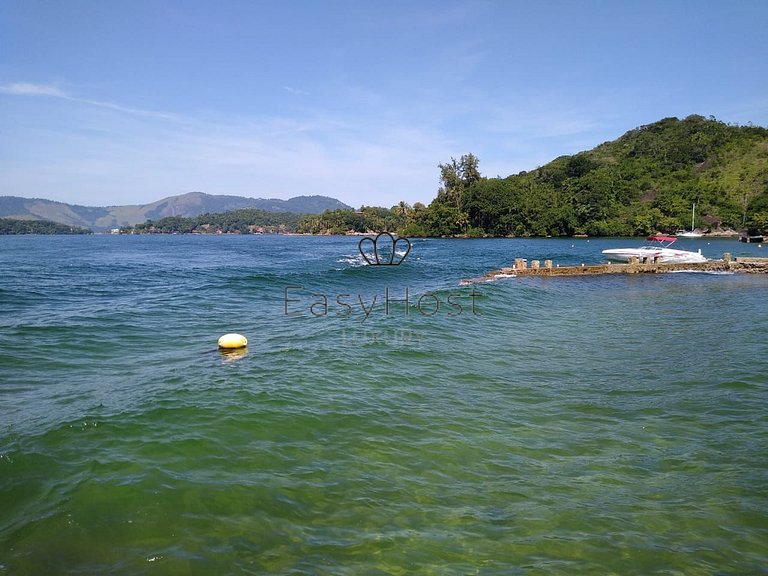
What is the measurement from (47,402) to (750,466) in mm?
11109

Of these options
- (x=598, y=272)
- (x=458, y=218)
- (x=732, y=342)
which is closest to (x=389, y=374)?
(x=732, y=342)

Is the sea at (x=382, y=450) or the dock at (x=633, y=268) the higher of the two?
the dock at (x=633, y=268)

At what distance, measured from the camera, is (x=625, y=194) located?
117500 mm

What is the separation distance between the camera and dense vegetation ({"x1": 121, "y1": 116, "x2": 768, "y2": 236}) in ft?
336

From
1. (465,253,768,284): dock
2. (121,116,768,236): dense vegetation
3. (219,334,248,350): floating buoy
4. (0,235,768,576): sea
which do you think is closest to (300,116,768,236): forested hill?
(121,116,768,236): dense vegetation

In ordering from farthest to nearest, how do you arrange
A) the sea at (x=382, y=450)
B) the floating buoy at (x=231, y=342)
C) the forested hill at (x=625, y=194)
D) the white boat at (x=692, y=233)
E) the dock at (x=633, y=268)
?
the forested hill at (x=625, y=194)
the white boat at (x=692, y=233)
the dock at (x=633, y=268)
the floating buoy at (x=231, y=342)
the sea at (x=382, y=450)

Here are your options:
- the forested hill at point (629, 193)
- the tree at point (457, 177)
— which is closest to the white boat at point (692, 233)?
the forested hill at point (629, 193)

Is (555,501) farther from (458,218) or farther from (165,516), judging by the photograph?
(458,218)

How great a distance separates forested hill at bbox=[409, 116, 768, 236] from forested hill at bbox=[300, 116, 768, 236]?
0.24 meters

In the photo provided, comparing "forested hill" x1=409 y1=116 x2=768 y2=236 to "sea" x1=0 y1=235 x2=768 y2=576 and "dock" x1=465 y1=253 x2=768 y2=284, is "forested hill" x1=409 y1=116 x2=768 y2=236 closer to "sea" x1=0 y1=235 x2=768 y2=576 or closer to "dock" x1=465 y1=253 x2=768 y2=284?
"dock" x1=465 y1=253 x2=768 y2=284

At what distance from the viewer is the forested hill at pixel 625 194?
336 ft

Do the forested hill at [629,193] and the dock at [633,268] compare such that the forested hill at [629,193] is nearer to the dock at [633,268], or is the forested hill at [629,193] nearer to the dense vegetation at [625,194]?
the dense vegetation at [625,194]

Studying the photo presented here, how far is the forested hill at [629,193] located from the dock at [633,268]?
62570 millimetres

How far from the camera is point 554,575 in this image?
14.2ft
